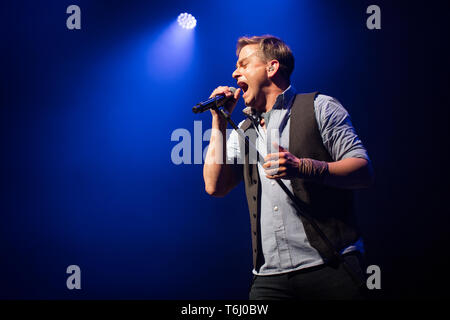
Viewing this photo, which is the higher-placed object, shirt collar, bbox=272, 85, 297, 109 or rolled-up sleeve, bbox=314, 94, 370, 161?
shirt collar, bbox=272, 85, 297, 109

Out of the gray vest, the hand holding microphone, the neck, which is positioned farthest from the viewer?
the neck

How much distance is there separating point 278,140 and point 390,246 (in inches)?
65.9

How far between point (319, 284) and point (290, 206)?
1.10 ft

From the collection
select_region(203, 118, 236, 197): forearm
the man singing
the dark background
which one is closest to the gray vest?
the man singing

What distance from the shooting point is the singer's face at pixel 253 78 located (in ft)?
5.88

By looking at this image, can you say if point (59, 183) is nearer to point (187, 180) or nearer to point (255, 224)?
point (187, 180)

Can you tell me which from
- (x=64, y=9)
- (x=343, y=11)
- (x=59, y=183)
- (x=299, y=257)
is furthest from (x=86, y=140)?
(x=343, y=11)

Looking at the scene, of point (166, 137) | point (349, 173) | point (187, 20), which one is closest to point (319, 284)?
point (349, 173)

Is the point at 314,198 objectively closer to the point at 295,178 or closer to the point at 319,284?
the point at 295,178

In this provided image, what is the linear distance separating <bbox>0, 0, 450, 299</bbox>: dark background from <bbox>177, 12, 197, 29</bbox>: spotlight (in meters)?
0.09

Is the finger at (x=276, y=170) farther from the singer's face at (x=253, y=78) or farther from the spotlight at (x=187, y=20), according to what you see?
the spotlight at (x=187, y=20)

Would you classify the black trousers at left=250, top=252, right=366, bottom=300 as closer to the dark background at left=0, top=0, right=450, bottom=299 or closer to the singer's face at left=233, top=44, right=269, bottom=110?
the singer's face at left=233, top=44, right=269, bottom=110

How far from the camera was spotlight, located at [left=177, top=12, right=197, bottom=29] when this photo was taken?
299cm

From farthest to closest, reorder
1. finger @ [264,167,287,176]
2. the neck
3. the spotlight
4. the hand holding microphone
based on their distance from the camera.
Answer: the spotlight, the neck, the hand holding microphone, finger @ [264,167,287,176]
